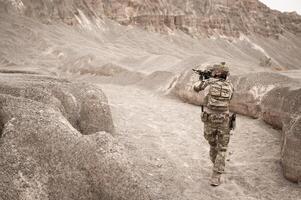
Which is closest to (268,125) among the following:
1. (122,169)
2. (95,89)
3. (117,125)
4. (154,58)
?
(117,125)

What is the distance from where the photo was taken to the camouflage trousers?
21.9ft

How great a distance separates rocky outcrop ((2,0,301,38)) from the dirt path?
34.3 m

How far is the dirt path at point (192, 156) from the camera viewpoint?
22.0 ft

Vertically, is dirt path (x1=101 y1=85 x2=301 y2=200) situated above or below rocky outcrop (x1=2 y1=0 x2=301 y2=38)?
below

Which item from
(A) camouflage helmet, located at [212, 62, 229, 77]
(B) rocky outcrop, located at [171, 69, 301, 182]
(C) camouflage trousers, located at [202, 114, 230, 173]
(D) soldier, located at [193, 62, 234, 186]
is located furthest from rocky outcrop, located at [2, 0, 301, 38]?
(C) camouflage trousers, located at [202, 114, 230, 173]

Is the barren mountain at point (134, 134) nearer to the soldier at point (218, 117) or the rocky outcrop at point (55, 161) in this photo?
the rocky outcrop at point (55, 161)

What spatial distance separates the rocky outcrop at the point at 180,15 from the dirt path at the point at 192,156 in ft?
112

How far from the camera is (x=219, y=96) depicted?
6730 mm

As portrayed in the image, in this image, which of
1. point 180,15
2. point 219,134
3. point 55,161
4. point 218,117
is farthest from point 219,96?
point 180,15

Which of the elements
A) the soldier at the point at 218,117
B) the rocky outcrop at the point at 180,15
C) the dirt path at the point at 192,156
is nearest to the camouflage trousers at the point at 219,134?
the soldier at the point at 218,117

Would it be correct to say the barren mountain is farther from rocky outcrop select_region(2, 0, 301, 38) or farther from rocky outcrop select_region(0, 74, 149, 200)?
rocky outcrop select_region(2, 0, 301, 38)

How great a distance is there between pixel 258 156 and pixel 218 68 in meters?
2.66

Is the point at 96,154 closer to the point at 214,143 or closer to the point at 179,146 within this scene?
the point at 214,143

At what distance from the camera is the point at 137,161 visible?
744 cm
